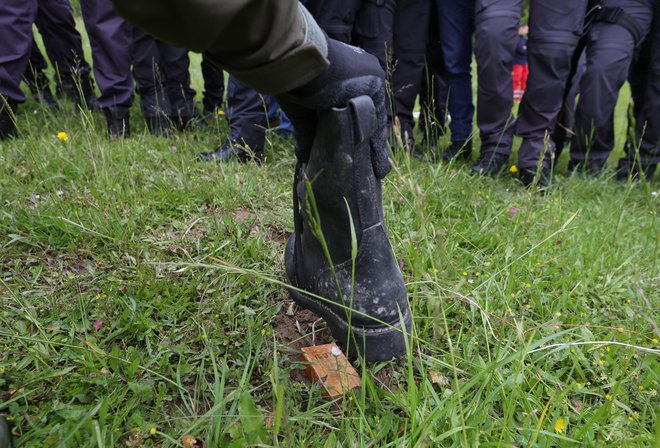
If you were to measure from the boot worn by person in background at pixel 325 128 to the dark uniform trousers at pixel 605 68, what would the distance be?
7.57ft

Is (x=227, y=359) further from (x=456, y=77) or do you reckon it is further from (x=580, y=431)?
(x=456, y=77)

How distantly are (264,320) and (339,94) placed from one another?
2.35 ft

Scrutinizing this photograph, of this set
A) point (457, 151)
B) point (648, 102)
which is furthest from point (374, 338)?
point (648, 102)

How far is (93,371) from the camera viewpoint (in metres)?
1.13

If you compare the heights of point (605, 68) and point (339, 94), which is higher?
point (339, 94)

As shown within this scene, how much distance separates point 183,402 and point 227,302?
35 cm

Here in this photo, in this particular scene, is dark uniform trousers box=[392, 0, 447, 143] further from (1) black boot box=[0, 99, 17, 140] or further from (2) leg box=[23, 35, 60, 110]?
(2) leg box=[23, 35, 60, 110]

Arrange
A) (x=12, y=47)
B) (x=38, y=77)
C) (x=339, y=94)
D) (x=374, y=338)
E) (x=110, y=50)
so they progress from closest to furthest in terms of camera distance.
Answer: (x=339, y=94)
(x=374, y=338)
(x=12, y=47)
(x=110, y=50)
(x=38, y=77)

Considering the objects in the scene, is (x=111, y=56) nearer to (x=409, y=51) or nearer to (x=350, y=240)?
(x=409, y=51)

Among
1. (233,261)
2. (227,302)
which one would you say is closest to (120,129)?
(233,261)

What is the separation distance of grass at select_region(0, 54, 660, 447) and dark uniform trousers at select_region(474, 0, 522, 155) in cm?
84

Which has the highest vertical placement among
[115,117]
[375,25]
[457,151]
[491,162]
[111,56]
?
[375,25]

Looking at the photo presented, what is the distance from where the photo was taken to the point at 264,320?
1.39m

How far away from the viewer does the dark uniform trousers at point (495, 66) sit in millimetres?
2727
